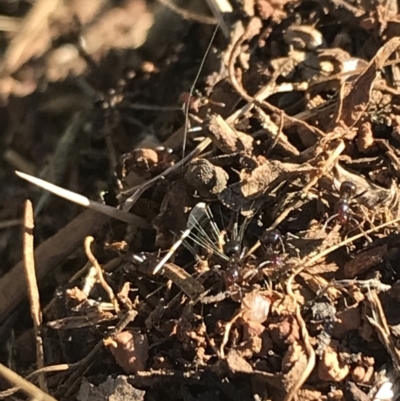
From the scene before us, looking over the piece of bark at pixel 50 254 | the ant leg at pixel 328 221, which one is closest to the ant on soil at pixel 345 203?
the ant leg at pixel 328 221

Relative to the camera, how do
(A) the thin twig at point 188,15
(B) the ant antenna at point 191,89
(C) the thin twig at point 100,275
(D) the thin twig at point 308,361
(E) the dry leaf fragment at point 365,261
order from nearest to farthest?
1. (D) the thin twig at point 308,361
2. (E) the dry leaf fragment at point 365,261
3. (C) the thin twig at point 100,275
4. (B) the ant antenna at point 191,89
5. (A) the thin twig at point 188,15

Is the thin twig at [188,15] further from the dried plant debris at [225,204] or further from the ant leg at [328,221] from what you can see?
the ant leg at [328,221]

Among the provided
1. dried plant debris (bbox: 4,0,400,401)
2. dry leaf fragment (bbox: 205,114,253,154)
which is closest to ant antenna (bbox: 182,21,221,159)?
dried plant debris (bbox: 4,0,400,401)

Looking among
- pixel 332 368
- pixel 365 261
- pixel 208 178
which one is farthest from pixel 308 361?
pixel 208 178

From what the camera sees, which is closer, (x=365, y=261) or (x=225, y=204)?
(x=365, y=261)

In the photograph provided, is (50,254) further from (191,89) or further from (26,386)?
(191,89)

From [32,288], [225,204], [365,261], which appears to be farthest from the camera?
[32,288]

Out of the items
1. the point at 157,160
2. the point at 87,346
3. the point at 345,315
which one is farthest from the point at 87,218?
the point at 345,315

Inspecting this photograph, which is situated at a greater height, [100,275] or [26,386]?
[100,275]
